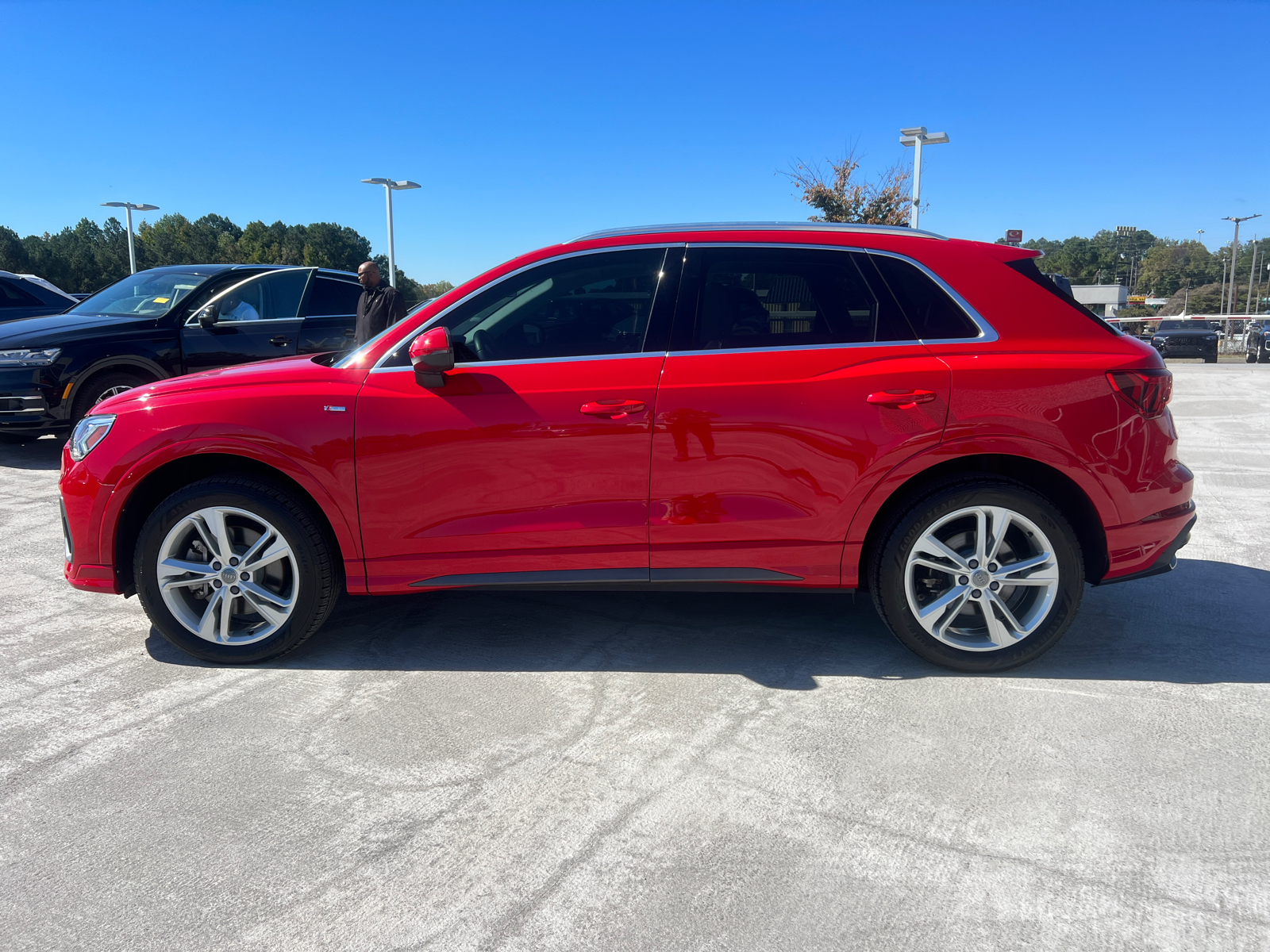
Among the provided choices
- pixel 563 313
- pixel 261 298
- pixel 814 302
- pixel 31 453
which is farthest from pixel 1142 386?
pixel 31 453

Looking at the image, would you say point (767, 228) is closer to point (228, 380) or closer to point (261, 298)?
point (228, 380)

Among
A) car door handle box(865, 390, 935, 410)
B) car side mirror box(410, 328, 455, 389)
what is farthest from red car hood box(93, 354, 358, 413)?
car door handle box(865, 390, 935, 410)

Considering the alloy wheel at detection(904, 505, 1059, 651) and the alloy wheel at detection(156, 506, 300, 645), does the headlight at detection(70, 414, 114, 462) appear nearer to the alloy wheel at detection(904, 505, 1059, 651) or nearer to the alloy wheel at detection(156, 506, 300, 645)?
the alloy wheel at detection(156, 506, 300, 645)

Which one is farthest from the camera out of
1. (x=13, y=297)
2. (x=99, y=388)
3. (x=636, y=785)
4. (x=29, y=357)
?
(x=13, y=297)

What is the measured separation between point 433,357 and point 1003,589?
2467 mm

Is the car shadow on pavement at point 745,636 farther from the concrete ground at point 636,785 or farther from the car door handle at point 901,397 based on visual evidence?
the car door handle at point 901,397

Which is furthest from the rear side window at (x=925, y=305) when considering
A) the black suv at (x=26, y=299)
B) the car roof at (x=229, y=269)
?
the black suv at (x=26, y=299)

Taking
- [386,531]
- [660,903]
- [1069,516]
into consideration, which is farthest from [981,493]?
[386,531]

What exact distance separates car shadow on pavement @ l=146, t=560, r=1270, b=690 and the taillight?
1.09m

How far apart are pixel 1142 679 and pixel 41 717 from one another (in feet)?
13.9

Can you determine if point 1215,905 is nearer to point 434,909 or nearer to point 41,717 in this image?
point 434,909

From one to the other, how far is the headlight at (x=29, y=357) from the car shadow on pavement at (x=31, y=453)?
68cm

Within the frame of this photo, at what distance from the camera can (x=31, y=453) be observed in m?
8.95

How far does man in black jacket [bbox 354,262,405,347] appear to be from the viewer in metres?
8.30
